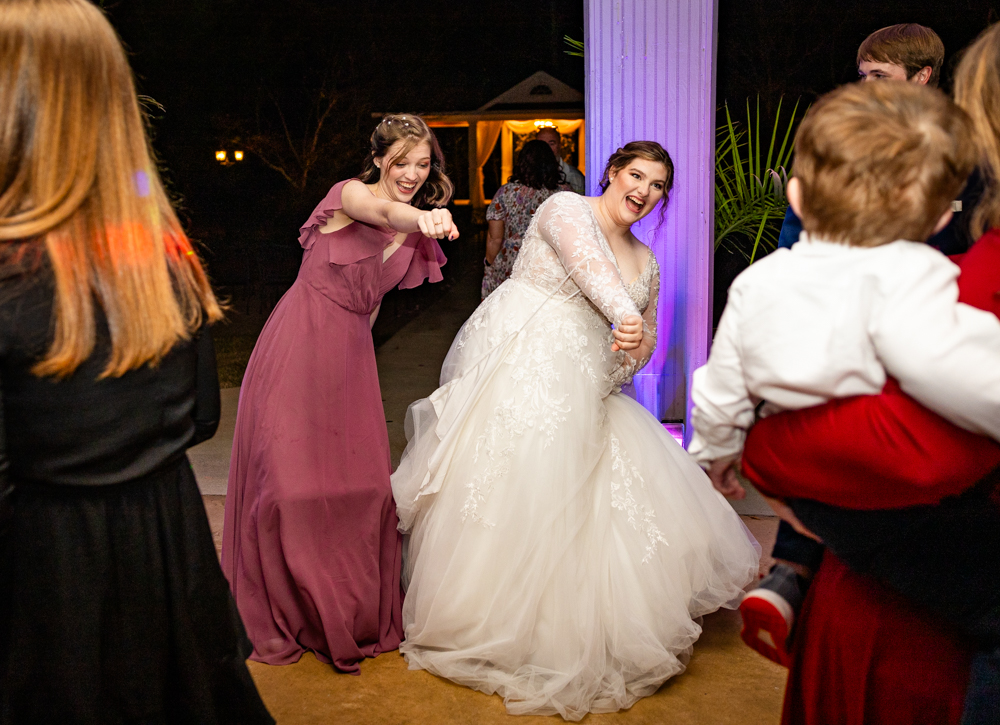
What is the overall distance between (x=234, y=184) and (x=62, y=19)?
358 inches

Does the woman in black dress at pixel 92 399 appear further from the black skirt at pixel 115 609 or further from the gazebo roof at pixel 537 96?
the gazebo roof at pixel 537 96

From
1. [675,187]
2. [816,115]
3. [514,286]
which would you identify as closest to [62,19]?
[816,115]

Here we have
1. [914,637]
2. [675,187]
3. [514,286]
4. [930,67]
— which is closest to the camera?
[914,637]

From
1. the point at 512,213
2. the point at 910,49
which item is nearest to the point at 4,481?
the point at 910,49

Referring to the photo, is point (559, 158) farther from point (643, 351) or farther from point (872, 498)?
point (872, 498)

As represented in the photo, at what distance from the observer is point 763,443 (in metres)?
1.17

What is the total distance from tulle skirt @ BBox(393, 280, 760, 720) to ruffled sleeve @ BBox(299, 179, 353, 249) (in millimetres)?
568

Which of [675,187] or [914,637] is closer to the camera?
[914,637]

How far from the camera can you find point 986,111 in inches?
45.0

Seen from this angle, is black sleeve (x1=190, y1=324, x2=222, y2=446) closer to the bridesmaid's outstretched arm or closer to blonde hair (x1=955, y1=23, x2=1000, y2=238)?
the bridesmaid's outstretched arm

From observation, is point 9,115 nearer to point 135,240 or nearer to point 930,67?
point 135,240

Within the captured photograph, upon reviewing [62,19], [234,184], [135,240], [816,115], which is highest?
[62,19]

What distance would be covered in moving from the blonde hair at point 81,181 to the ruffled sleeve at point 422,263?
1491mm

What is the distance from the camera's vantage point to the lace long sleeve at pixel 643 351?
2539mm
